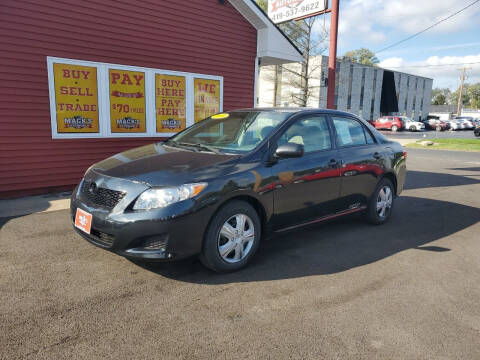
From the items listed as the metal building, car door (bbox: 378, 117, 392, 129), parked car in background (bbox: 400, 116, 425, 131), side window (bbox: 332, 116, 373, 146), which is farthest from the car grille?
parked car in background (bbox: 400, 116, 425, 131)

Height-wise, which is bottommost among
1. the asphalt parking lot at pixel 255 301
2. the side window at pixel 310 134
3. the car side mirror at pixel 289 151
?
the asphalt parking lot at pixel 255 301

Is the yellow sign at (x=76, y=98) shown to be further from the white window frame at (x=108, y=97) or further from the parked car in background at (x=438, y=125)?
the parked car in background at (x=438, y=125)

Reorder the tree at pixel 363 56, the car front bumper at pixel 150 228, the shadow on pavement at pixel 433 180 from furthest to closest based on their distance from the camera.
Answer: the tree at pixel 363 56 < the shadow on pavement at pixel 433 180 < the car front bumper at pixel 150 228

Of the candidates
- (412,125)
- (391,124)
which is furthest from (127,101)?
(412,125)

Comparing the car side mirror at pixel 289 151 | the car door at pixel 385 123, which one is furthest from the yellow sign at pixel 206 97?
the car door at pixel 385 123

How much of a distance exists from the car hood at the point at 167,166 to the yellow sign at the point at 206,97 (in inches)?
196

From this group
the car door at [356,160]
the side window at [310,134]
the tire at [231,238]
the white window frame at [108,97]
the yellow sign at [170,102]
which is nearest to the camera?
the tire at [231,238]

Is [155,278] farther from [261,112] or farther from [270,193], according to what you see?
[261,112]

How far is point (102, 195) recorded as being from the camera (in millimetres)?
3373

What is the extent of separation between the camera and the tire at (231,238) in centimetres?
335

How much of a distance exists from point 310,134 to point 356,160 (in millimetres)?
815

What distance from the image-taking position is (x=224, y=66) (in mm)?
9148

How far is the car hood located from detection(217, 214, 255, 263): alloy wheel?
49 centimetres

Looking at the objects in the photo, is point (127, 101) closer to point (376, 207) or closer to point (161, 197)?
point (161, 197)
